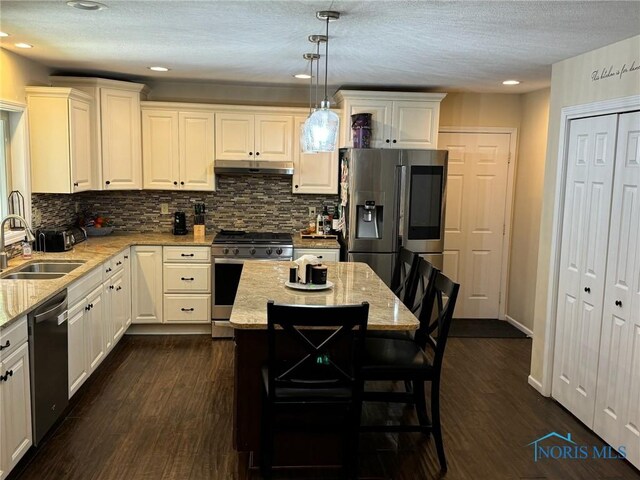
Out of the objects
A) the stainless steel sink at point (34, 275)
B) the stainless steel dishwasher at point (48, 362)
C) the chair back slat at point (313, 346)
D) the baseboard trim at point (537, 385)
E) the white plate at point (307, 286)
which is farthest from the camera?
the baseboard trim at point (537, 385)

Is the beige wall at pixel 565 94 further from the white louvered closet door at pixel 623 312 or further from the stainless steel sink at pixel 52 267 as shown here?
the stainless steel sink at pixel 52 267

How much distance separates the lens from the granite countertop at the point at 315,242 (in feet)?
17.5

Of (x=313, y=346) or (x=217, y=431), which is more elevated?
(x=313, y=346)

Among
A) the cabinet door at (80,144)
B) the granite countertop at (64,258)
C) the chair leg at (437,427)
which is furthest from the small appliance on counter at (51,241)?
the chair leg at (437,427)

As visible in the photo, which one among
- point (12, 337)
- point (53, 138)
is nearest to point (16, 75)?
point (53, 138)

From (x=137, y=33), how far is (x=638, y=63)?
114 inches

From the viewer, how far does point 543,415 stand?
3.83 m

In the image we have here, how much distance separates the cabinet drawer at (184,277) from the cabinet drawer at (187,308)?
0.26ft

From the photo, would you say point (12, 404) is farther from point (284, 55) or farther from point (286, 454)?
point (284, 55)

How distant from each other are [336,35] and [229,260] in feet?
8.29

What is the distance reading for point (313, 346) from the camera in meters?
2.53

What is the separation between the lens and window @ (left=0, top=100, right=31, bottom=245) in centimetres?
425

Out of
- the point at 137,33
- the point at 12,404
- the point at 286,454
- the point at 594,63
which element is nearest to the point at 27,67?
the point at 137,33

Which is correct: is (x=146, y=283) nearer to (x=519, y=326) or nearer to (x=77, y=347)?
(x=77, y=347)
